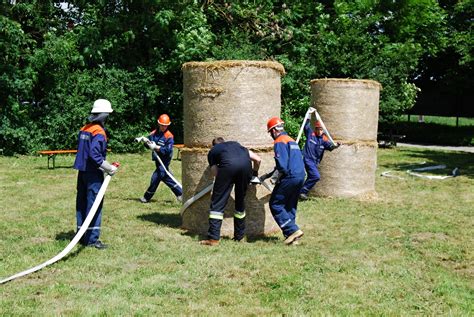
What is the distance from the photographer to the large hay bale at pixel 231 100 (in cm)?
855

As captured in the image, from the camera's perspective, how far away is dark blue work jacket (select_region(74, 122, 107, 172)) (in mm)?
7812

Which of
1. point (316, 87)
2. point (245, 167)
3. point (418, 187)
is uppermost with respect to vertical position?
point (316, 87)

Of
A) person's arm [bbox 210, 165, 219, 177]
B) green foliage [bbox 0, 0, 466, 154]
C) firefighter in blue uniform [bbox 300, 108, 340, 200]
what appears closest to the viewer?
person's arm [bbox 210, 165, 219, 177]

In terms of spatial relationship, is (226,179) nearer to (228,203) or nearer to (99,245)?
(228,203)

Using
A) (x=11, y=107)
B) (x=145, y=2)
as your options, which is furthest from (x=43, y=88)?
(x=145, y=2)

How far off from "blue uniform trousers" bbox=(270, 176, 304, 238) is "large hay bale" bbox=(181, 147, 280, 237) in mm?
393

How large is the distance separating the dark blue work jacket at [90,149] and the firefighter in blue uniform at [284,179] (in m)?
2.34

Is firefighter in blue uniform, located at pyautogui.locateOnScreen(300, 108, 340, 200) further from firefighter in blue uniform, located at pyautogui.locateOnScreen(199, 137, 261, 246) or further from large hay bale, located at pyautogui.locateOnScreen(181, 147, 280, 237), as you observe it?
firefighter in blue uniform, located at pyautogui.locateOnScreen(199, 137, 261, 246)

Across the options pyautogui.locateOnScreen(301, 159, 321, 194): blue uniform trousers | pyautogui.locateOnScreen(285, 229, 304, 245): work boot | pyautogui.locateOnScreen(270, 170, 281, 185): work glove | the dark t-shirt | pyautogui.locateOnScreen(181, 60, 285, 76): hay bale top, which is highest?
pyautogui.locateOnScreen(181, 60, 285, 76): hay bale top

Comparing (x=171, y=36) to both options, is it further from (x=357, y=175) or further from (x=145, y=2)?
(x=357, y=175)

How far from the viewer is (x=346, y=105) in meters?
12.5

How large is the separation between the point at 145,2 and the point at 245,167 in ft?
44.2

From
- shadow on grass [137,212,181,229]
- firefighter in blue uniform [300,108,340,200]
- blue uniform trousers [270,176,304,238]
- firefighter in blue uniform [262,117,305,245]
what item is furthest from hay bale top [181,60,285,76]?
firefighter in blue uniform [300,108,340,200]

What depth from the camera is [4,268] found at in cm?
691
